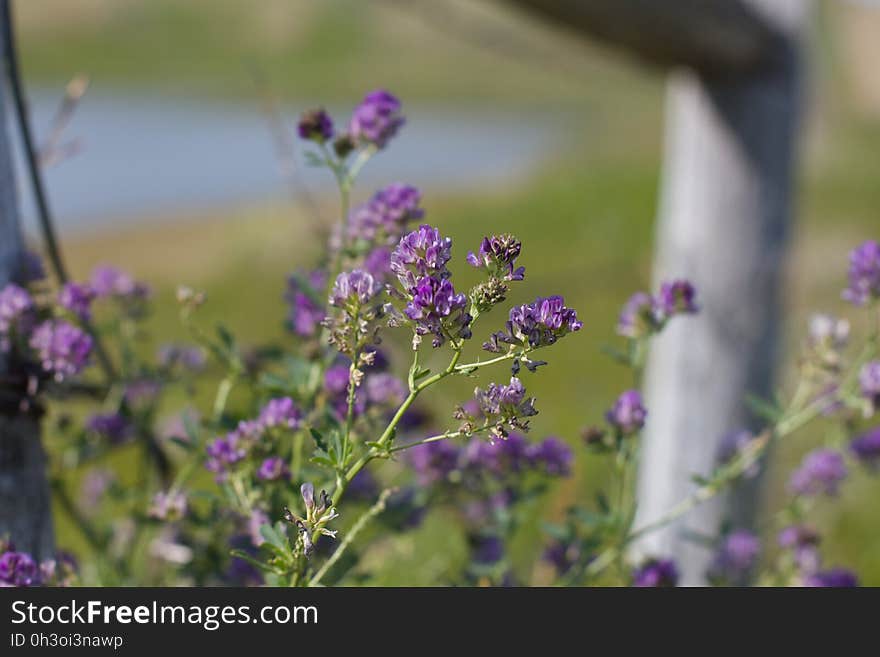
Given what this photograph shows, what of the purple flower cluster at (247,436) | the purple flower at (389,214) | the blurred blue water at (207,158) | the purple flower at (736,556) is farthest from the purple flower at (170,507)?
the blurred blue water at (207,158)

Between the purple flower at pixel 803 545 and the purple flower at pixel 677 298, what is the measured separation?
1.40 ft

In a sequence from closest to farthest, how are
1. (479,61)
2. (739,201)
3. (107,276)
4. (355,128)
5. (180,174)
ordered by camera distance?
(355,128) < (107,276) < (739,201) < (180,174) < (479,61)

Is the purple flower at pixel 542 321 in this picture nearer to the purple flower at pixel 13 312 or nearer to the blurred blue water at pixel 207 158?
the purple flower at pixel 13 312

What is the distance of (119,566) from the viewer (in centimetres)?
136

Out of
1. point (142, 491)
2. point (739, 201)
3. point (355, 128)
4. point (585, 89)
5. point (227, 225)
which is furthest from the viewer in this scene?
point (585, 89)

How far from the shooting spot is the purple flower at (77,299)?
45.0 inches

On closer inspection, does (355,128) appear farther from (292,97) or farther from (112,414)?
(292,97)

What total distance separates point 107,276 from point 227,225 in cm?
1022

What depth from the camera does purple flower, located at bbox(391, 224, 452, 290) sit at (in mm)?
694

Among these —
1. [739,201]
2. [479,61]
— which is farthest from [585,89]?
[739,201]

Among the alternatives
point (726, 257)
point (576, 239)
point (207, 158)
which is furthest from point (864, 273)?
point (207, 158)

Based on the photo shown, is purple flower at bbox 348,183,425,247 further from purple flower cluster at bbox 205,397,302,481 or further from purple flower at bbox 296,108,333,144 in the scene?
purple flower cluster at bbox 205,397,302,481

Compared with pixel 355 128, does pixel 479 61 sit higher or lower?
higher
